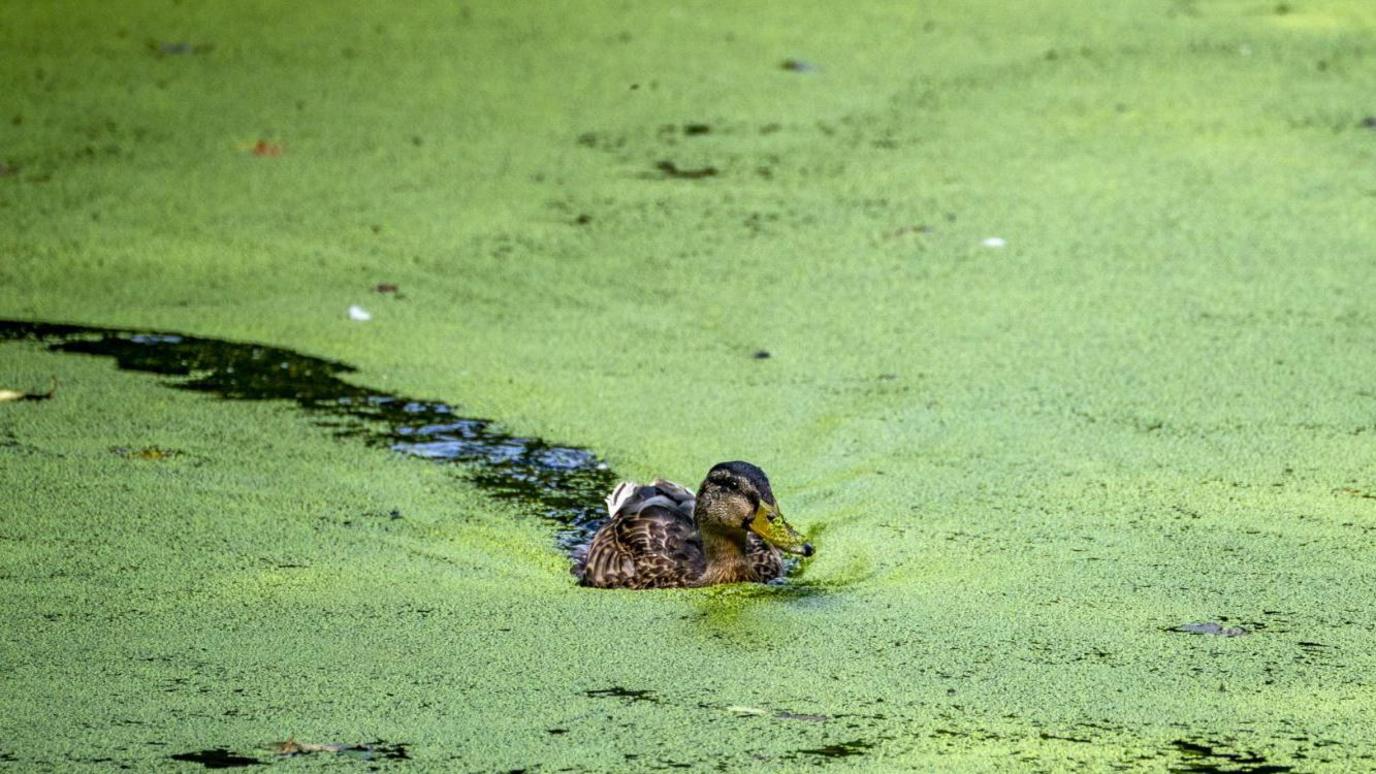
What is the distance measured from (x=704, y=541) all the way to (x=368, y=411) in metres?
1.00

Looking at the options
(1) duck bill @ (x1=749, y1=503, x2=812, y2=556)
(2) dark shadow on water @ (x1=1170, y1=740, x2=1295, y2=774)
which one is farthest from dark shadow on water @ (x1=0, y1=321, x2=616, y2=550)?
(2) dark shadow on water @ (x1=1170, y1=740, x2=1295, y2=774)

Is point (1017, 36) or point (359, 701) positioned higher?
point (1017, 36)

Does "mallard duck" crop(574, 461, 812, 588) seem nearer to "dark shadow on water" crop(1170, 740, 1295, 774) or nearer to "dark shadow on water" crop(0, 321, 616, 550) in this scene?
"dark shadow on water" crop(0, 321, 616, 550)

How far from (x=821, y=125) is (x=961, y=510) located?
8.72 feet

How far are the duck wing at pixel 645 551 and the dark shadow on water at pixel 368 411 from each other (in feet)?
0.56

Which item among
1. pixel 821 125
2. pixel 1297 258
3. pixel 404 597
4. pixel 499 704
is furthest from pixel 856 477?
pixel 821 125

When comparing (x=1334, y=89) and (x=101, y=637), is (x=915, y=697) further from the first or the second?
(x=1334, y=89)

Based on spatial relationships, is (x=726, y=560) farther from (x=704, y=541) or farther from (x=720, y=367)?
(x=720, y=367)

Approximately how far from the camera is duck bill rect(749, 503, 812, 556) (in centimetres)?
323

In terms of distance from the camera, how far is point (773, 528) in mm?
3240

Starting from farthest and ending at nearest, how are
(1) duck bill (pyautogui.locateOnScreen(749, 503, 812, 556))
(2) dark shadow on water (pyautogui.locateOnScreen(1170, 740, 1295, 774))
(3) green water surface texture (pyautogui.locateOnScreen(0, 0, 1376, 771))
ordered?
(1) duck bill (pyautogui.locateOnScreen(749, 503, 812, 556)), (3) green water surface texture (pyautogui.locateOnScreen(0, 0, 1376, 771)), (2) dark shadow on water (pyautogui.locateOnScreen(1170, 740, 1295, 774))

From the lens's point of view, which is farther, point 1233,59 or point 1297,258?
point 1233,59

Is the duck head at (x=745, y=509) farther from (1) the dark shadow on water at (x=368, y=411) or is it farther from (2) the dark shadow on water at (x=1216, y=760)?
(2) the dark shadow on water at (x=1216, y=760)

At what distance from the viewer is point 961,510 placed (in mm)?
3471
